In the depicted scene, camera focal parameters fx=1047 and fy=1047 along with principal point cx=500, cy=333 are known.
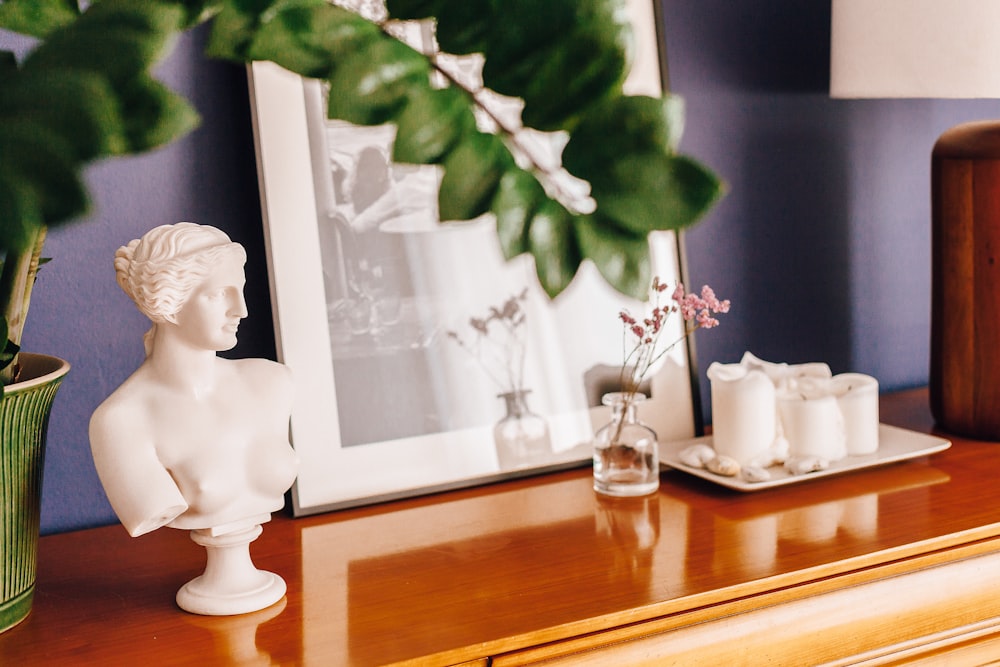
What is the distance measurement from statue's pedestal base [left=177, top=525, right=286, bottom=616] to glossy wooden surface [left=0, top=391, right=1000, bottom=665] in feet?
0.04

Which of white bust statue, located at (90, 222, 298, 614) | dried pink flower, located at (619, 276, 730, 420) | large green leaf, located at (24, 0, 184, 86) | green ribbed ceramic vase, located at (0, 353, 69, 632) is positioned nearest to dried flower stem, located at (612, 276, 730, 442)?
dried pink flower, located at (619, 276, 730, 420)

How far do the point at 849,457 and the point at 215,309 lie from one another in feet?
2.68

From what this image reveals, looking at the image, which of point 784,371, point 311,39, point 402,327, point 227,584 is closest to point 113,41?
point 311,39

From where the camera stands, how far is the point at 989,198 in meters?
1.34

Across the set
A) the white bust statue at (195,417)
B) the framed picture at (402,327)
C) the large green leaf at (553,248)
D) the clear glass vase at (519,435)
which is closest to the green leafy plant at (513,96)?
the large green leaf at (553,248)

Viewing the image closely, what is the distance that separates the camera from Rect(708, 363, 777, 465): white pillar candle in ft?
4.13

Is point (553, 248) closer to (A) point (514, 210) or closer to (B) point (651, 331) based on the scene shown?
(A) point (514, 210)

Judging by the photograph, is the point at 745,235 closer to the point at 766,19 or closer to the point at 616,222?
the point at 766,19

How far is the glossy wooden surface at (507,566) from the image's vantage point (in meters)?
0.88

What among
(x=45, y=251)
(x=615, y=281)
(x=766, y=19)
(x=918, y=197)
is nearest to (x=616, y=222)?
(x=615, y=281)

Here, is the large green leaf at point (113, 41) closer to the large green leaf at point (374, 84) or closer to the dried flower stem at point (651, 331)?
the large green leaf at point (374, 84)

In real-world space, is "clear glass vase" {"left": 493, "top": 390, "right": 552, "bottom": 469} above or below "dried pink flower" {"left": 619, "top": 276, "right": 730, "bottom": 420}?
below

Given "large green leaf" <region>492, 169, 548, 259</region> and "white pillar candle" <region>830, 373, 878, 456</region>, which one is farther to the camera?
"white pillar candle" <region>830, 373, 878, 456</region>

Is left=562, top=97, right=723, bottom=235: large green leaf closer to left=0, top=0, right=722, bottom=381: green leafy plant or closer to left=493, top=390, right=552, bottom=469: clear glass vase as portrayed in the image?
left=0, top=0, right=722, bottom=381: green leafy plant
